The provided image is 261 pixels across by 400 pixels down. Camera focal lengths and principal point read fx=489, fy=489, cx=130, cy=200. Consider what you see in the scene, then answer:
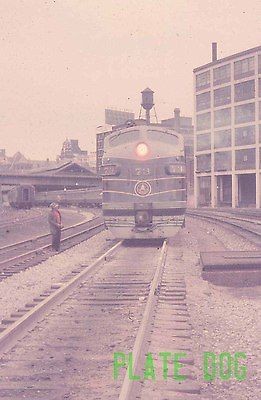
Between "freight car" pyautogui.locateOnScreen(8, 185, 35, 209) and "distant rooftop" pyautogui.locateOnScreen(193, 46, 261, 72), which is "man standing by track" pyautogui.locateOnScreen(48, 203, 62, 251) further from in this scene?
"distant rooftop" pyautogui.locateOnScreen(193, 46, 261, 72)

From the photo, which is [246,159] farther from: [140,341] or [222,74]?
[140,341]

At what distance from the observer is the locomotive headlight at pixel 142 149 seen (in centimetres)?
1658

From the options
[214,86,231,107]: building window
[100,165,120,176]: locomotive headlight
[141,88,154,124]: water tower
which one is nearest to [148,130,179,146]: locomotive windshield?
[100,165,120,176]: locomotive headlight

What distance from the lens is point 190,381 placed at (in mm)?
4953

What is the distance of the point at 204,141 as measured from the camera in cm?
6625

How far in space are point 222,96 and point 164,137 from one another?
158 ft

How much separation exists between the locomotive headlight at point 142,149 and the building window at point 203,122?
50253mm

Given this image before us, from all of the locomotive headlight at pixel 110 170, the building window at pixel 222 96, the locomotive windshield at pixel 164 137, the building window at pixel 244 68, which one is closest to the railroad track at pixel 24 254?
the locomotive headlight at pixel 110 170

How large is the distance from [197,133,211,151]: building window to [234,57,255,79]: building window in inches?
360

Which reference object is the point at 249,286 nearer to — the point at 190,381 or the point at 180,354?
the point at 180,354

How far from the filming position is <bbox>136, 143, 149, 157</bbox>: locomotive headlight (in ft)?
54.4

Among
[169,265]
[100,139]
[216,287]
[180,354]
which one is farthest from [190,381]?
[100,139]

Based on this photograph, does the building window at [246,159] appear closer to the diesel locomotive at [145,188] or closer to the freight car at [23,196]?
the freight car at [23,196]

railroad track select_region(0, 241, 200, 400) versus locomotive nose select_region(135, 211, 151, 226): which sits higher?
locomotive nose select_region(135, 211, 151, 226)
